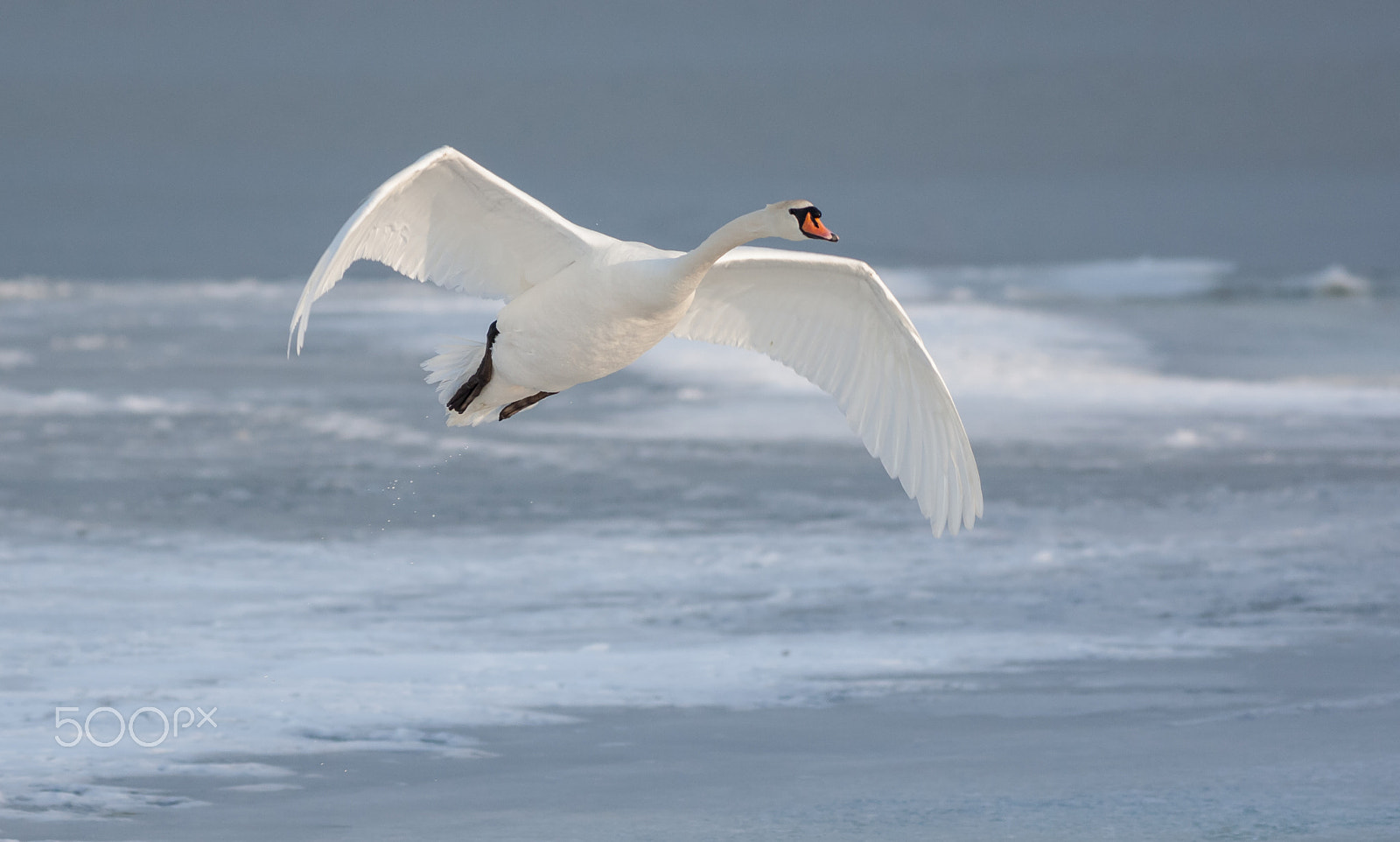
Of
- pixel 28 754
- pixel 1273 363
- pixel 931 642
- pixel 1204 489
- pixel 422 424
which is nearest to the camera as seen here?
pixel 28 754

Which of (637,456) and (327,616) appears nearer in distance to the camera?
(327,616)

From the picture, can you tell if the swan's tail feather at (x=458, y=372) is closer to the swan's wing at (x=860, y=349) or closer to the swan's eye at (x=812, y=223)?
the swan's wing at (x=860, y=349)

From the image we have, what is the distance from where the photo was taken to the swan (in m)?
7.30

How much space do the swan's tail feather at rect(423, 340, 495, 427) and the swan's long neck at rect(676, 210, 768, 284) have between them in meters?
1.36

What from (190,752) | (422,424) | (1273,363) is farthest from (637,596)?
(1273,363)

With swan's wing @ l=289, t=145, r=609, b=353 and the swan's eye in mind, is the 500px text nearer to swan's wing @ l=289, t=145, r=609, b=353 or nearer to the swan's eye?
swan's wing @ l=289, t=145, r=609, b=353

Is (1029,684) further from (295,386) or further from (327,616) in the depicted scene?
(295,386)

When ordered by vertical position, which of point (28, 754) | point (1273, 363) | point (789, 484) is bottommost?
point (28, 754)

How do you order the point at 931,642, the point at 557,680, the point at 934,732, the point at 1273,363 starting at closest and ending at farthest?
the point at 934,732
the point at 557,680
the point at 931,642
the point at 1273,363

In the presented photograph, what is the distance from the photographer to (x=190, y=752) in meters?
7.81

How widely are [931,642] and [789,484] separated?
172 inches

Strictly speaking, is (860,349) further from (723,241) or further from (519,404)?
(519,404)

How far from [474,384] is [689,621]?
2.43 m

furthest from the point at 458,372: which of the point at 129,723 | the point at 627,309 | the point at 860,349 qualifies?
the point at 129,723
